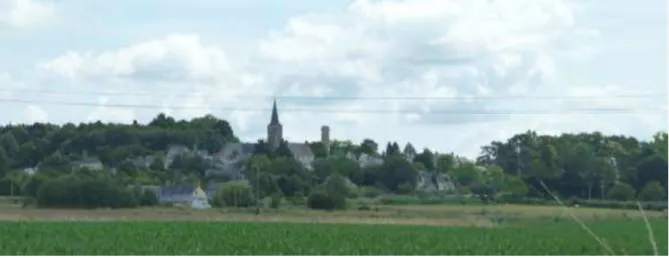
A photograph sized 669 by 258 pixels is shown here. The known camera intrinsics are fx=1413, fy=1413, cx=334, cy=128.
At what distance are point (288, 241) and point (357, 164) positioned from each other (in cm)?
6905

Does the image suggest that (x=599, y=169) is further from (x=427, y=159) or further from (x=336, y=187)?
(x=427, y=159)

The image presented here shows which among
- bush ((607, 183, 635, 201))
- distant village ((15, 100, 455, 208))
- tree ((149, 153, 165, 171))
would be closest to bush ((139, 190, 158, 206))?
distant village ((15, 100, 455, 208))

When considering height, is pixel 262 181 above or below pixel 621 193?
above

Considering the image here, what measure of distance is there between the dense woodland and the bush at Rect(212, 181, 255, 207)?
0.75 m

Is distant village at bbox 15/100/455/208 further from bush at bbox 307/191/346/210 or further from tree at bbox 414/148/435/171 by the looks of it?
bush at bbox 307/191/346/210

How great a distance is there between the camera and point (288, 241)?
96.0 ft

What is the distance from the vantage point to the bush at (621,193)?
71.0 m

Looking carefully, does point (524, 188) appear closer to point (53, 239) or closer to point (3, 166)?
point (3, 166)

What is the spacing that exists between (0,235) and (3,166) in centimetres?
7118

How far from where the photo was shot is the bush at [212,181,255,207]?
72625 millimetres

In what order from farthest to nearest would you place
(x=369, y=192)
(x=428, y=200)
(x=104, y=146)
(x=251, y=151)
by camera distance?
(x=251, y=151)
(x=104, y=146)
(x=369, y=192)
(x=428, y=200)

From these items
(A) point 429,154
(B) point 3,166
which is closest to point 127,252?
(B) point 3,166

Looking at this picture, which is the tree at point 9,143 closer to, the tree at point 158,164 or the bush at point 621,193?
the tree at point 158,164

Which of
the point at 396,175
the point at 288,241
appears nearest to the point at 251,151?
the point at 396,175
